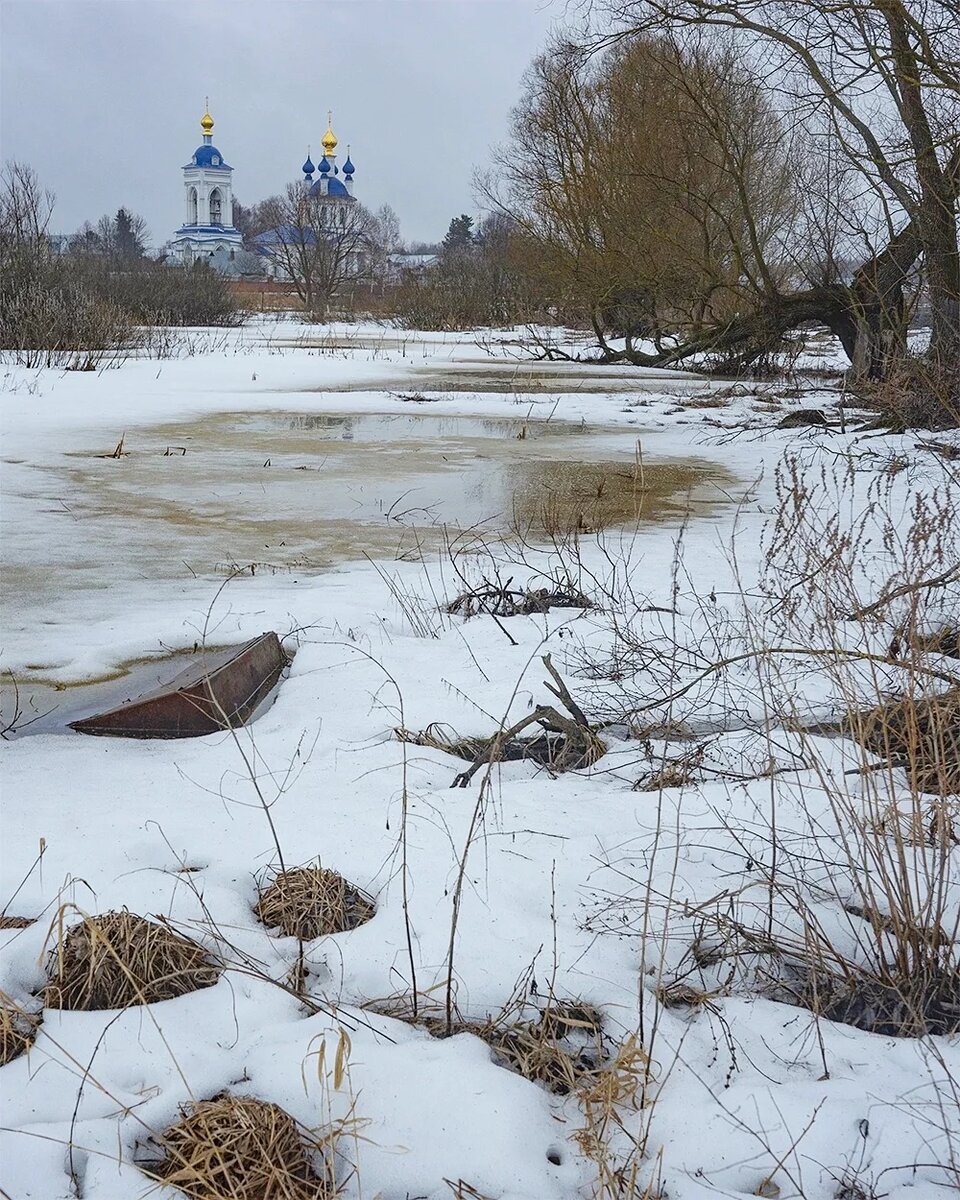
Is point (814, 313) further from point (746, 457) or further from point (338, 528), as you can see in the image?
point (338, 528)

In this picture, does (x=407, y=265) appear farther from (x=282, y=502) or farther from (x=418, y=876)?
(x=418, y=876)

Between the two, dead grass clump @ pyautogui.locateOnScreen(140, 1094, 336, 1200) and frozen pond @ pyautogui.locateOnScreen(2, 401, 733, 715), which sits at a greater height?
frozen pond @ pyautogui.locateOnScreen(2, 401, 733, 715)

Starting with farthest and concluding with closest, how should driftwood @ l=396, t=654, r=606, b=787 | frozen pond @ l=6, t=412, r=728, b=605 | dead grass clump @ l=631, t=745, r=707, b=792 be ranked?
frozen pond @ l=6, t=412, r=728, b=605 < driftwood @ l=396, t=654, r=606, b=787 < dead grass clump @ l=631, t=745, r=707, b=792

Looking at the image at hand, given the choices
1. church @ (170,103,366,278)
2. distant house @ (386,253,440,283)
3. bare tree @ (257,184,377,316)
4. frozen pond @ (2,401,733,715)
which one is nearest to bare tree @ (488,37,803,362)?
frozen pond @ (2,401,733,715)

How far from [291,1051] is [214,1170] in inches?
11.8

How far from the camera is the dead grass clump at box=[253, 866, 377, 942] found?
2.29m

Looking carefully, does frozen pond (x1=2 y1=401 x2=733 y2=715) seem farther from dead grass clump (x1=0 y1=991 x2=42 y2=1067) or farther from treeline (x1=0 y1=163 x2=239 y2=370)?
treeline (x1=0 y1=163 x2=239 y2=370)

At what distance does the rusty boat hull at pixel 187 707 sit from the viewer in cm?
337

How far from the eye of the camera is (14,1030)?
1.92 m

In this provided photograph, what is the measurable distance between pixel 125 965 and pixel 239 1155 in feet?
1.52

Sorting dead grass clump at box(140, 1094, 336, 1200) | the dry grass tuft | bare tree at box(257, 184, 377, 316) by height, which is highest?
bare tree at box(257, 184, 377, 316)

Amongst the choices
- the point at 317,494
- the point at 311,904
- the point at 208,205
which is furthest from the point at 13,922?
the point at 208,205

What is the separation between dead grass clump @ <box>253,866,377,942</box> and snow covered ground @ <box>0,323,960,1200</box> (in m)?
0.05

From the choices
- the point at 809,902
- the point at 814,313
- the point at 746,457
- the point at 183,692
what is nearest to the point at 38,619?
the point at 183,692
